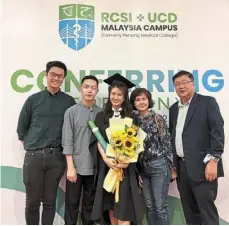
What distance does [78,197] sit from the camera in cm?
253

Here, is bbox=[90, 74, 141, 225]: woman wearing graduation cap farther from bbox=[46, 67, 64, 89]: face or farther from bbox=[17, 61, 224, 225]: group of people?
bbox=[46, 67, 64, 89]: face

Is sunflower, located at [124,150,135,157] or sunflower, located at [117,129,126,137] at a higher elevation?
sunflower, located at [117,129,126,137]

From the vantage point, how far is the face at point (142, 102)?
95.6 inches

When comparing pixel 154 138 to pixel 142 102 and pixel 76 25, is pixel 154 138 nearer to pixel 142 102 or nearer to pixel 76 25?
pixel 142 102

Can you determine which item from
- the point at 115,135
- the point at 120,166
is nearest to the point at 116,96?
the point at 115,135

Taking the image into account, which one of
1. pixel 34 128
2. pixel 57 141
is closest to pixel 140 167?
pixel 57 141

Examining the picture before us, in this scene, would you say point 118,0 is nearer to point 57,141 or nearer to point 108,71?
point 108,71

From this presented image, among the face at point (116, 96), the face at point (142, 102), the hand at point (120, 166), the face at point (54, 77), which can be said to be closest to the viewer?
the hand at point (120, 166)

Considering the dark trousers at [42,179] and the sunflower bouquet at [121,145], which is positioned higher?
the sunflower bouquet at [121,145]

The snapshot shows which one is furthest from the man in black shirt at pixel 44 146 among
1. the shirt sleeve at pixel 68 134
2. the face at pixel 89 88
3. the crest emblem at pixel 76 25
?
the crest emblem at pixel 76 25

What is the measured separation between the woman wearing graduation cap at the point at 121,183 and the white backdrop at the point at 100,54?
0.60 meters

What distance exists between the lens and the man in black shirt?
247cm

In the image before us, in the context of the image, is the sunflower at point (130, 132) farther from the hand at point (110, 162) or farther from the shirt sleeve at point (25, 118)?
the shirt sleeve at point (25, 118)

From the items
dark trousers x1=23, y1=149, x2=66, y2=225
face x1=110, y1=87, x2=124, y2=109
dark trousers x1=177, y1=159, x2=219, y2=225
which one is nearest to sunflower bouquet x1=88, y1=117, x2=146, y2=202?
face x1=110, y1=87, x2=124, y2=109
